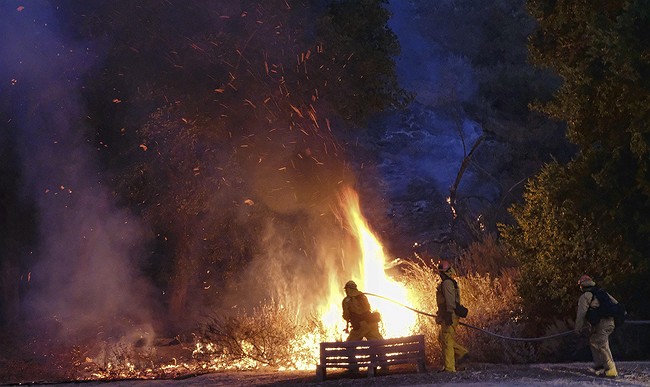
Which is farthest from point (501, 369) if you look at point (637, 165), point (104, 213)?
point (104, 213)

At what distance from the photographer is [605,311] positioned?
11.6 metres

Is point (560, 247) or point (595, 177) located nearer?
point (595, 177)

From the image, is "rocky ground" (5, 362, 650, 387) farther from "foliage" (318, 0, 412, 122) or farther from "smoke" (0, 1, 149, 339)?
"foliage" (318, 0, 412, 122)

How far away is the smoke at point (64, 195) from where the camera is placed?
2288 centimetres

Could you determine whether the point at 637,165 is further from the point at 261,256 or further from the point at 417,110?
the point at 417,110

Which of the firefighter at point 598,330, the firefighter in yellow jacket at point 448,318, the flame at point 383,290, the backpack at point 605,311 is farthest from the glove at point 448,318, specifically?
the flame at point 383,290

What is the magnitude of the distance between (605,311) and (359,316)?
3688 mm

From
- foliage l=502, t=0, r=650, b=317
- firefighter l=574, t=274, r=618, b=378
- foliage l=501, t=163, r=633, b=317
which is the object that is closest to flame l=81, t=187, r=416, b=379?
foliage l=501, t=163, r=633, b=317

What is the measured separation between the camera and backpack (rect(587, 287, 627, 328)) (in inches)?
454

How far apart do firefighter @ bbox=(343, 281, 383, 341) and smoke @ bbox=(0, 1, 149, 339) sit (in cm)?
→ 1041

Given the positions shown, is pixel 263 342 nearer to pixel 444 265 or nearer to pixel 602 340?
pixel 444 265

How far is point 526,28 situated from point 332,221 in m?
16.0

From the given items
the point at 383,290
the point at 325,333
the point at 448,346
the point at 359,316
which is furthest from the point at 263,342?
the point at 448,346

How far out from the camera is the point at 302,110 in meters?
23.7
